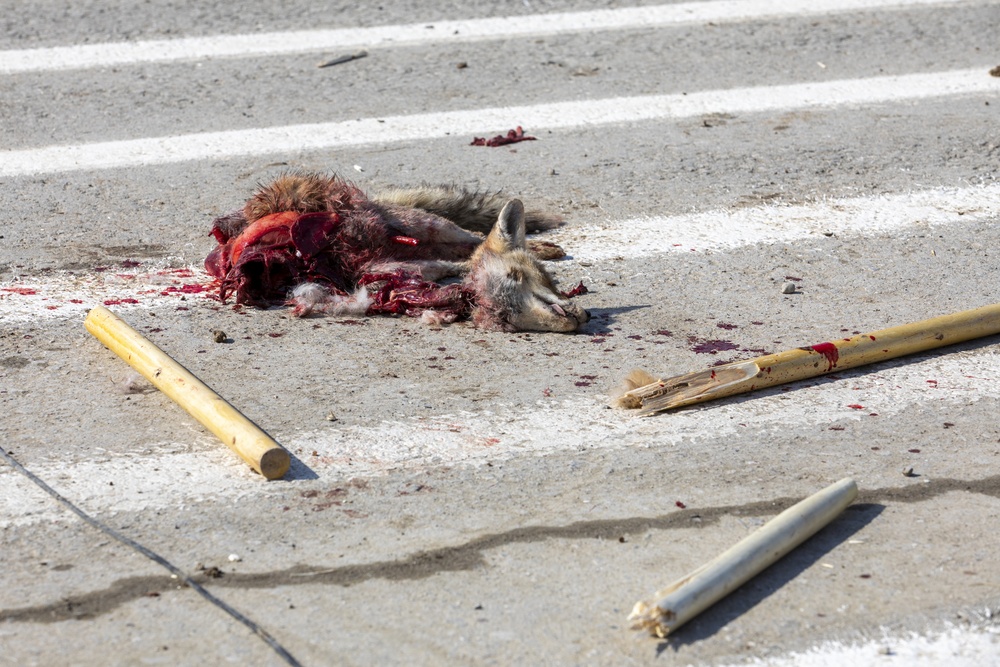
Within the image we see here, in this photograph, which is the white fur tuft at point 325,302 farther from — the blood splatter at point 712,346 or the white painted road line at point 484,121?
the white painted road line at point 484,121

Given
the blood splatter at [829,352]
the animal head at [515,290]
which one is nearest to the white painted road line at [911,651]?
the blood splatter at [829,352]

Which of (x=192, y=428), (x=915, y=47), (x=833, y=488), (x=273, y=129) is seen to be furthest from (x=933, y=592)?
(x=915, y=47)

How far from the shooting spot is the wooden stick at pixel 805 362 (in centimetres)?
434

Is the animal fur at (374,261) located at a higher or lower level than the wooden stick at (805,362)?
higher

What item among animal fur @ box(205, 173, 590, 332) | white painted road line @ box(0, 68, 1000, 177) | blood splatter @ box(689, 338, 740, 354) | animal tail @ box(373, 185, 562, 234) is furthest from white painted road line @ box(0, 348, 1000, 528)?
white painted road line @ box(0, 68, 1000, 177)

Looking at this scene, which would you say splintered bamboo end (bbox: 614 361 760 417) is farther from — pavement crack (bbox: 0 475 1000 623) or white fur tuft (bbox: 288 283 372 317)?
white fur tuft (bbox: 288 283 372 317)

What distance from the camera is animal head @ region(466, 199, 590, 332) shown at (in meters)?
5.00

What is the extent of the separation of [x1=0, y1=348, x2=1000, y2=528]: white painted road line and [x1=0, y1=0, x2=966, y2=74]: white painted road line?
444 centimetres

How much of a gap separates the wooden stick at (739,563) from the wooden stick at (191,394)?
1328mm

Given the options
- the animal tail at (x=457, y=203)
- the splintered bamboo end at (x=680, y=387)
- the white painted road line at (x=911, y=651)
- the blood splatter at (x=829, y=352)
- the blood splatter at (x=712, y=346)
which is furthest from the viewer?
the animal tail at (x=457, y=203)

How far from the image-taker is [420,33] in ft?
28.0

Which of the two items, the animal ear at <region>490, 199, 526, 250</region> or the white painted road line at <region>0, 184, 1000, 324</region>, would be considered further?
the animal ear at <region>490, 199, 526, 250</region>

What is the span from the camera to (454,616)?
123 inches

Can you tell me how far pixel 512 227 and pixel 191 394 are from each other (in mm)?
1822
